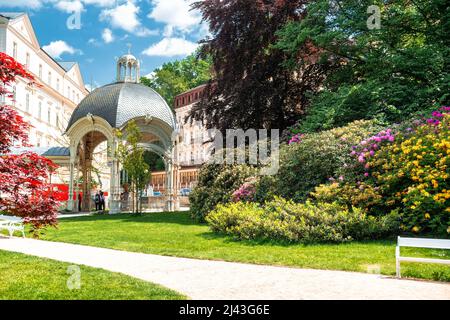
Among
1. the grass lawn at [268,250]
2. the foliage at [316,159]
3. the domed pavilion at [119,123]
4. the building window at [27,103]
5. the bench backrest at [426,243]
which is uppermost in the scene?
the building window at [27,103]

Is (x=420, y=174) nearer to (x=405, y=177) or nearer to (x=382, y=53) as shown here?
(x=405, y=177)

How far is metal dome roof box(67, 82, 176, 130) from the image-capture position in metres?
26.6

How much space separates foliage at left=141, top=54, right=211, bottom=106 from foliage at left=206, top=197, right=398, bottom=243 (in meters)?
59.0

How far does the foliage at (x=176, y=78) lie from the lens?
71250 millimetres

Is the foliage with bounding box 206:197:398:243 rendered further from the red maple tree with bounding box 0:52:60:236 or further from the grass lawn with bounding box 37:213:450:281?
the red maple tree with bounding box 0:52:60:236

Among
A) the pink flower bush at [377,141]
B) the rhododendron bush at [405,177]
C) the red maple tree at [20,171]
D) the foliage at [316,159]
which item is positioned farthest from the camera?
the foliage at [316,159]

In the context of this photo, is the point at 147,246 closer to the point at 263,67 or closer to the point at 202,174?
the point at 202,174

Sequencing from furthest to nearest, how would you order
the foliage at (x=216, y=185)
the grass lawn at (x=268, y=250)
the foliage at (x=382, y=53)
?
the foliage at (x=216, y=185), the foliage at (x=382, y=53), the grass lawn at (x=268, y=250)

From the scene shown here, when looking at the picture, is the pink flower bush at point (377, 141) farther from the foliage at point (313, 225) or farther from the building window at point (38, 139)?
the building window at point (38, 139)

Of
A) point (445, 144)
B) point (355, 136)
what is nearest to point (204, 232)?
point (355, 136)

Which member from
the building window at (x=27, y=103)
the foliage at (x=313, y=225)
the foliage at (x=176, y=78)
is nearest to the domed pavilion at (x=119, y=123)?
the building window at (x=27, y=103)

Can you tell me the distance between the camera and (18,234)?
15.3m

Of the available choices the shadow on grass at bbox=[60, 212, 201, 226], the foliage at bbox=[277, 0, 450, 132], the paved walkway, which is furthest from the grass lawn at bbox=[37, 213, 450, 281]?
the foliage at bbox=[277, 0, 450, 132]

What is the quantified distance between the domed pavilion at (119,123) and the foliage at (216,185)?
8713 mm
